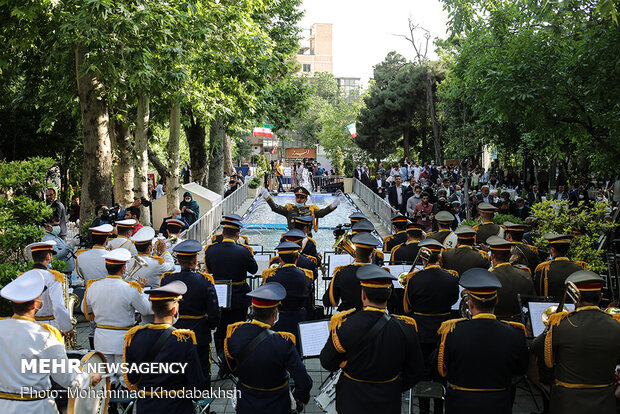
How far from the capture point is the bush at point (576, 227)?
350 inches

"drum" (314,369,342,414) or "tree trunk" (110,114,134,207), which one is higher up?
"tree trunk" (110,114,134,207)

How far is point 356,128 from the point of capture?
1902 inches

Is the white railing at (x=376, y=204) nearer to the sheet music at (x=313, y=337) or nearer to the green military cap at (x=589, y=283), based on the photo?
the sheet music at (x=313, y=337)

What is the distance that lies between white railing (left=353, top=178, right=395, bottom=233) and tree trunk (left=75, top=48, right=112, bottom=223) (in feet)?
29.1

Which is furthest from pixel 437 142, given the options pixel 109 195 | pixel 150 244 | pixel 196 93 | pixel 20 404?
pixel 20 404

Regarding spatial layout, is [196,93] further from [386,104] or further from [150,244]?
[386,104]

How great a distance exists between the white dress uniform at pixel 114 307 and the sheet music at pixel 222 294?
49.4 inches

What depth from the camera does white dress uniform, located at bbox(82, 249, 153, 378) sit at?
607cm

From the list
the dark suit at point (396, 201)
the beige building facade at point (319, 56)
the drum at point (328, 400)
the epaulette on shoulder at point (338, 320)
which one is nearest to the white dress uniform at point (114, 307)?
the drum at point (328, 400)

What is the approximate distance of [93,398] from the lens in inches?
188

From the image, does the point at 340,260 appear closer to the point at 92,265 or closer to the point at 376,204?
the point at 92,265

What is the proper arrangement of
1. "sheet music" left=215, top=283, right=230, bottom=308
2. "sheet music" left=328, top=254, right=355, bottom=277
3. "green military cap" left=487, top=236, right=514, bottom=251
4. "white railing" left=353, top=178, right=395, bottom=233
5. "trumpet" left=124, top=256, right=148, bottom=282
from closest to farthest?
1. "green military cap" left=487, top=236, right=514, bottom=251
2. "trumpet" left=124, top=256, right=148, bottom=282
3. "sheet music" left=215, top=283, right=230, bottom=308
4. "sheet music" left=328, top=254, right=355, bottom=277
5. "white railing" left=353, top=178, right=395, bottom=233

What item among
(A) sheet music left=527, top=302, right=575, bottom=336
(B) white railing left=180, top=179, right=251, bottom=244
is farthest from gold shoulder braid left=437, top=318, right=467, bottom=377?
(B) white railing left=180, top=179, right=251, bottom=244

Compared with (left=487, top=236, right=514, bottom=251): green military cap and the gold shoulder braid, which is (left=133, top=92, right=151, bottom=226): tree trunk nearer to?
(left=487, top=236, right=514, bottom=251): green military cap
